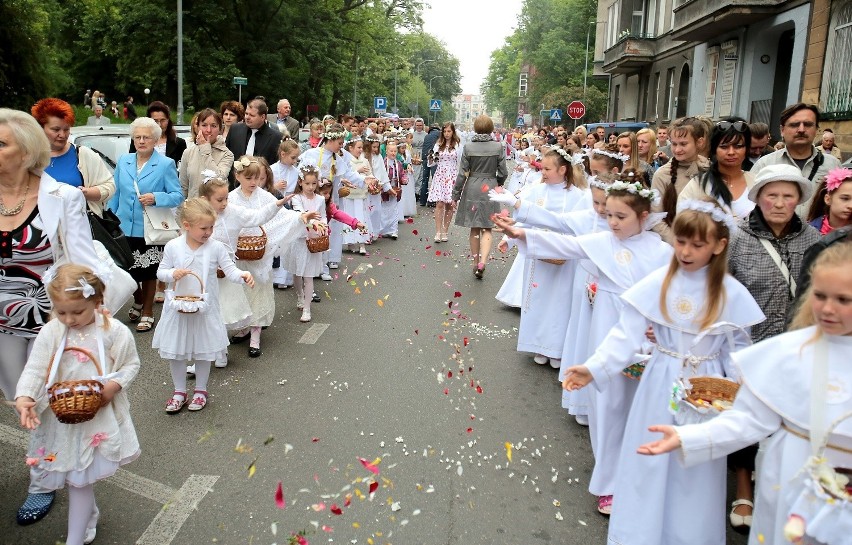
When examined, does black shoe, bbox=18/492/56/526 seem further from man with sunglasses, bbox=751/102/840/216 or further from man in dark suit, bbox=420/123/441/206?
man in dark suit, bbox=420/123/441/206

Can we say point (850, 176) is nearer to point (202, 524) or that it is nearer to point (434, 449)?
point (434, 449)

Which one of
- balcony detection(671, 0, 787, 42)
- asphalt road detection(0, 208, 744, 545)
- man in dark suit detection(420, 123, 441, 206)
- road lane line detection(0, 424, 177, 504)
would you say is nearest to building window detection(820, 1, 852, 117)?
balcony detection(671, 0, 787, 42)

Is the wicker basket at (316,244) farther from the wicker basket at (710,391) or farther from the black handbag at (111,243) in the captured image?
the wicker basket at (710,391)

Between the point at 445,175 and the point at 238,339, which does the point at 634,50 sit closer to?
the point at 445,175

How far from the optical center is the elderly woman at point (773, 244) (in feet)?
11.9

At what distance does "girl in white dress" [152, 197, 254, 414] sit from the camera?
17.3ft

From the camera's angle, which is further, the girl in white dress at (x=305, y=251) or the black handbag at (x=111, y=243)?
the girl in white dress at (x=305, y=251)

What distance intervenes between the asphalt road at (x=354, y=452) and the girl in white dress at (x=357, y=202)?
181 inches

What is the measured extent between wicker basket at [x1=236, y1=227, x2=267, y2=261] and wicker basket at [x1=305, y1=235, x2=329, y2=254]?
1.26 meters

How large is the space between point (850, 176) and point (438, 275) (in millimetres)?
7015

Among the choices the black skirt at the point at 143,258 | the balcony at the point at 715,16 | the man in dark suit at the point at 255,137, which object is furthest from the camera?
the balcony at the point at 715,16

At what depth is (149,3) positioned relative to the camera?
99.3 ft

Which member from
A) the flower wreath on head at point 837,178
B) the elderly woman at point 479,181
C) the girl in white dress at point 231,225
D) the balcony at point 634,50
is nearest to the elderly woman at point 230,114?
the elderly woman at point 479,181

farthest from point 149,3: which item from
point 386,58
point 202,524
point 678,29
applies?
point 202,524
